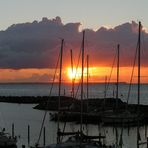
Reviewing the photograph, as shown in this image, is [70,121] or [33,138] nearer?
[33,138]

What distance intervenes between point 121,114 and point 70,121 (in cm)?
1136

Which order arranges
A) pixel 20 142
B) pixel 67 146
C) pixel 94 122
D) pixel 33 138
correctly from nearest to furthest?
pixel 67 146
pixel 20 142
pixel 33 138
pixel 94 122

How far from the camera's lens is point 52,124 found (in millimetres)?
81688

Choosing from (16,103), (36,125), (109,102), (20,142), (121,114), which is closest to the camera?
(20,142)

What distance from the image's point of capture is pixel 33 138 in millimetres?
62844

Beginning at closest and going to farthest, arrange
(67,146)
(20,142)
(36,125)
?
(67,146) → (20,142) → (36,125)

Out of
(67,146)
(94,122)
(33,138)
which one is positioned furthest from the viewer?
(94,122)

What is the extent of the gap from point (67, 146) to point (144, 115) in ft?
148

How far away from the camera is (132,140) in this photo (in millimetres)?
63219

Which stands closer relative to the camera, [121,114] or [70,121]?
[121,114]

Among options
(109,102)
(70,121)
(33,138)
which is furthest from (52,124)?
(109,102)

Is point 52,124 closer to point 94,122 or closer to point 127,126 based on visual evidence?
point 94,122

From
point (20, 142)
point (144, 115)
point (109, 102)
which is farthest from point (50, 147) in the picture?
point (109, 102)

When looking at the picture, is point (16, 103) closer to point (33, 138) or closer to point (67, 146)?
point (33, 138)
